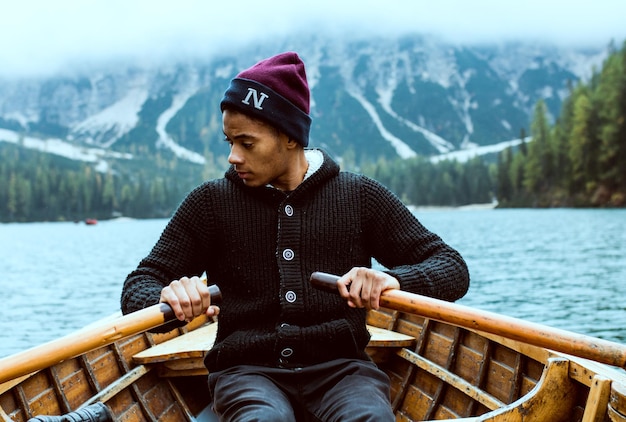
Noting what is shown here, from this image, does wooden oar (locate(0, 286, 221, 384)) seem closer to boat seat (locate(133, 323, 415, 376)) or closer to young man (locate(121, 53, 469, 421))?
young man (locate(121, 53, 469, 421))

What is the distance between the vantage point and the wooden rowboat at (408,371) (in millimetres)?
2740

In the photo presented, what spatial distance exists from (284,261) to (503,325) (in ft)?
3.29

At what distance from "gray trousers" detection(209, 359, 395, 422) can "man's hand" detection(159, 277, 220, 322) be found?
379mm

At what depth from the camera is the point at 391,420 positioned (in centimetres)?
262

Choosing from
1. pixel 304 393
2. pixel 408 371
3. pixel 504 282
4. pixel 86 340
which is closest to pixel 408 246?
pixel 304 393

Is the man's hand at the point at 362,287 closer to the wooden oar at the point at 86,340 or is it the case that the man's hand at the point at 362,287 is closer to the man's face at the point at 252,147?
the wooden oar at the point at 86,340

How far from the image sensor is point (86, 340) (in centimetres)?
275

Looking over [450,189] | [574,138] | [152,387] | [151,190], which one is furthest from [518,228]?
[151,190]

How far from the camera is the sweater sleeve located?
3.06 metres

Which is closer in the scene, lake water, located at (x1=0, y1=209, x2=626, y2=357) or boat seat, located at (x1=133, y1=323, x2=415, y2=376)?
boat seat, located at (x1=133, y1=323, x2=415, y2=376)

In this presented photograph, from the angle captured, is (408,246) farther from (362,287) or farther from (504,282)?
(504,282)

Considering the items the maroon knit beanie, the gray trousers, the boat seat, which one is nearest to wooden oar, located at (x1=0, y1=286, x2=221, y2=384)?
the gray trousers

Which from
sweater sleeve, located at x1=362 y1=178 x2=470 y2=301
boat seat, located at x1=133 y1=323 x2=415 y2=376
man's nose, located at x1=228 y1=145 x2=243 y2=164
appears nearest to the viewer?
man's nose, located at x1=228 y1=145 x2=243 y2=164

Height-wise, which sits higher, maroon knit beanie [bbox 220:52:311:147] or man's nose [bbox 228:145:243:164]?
maroon knit beanie [bbox 220:52:311:147]
